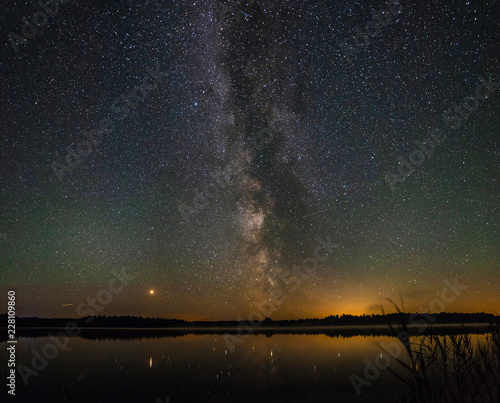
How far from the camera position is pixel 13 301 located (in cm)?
1725

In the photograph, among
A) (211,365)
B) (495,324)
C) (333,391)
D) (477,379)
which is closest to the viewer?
(477,379)

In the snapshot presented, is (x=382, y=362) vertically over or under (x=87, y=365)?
under

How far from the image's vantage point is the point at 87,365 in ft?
85.0

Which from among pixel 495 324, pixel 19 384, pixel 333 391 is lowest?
pixel 333 391

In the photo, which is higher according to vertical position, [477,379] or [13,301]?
[13,301]

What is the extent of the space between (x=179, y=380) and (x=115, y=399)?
4608 millimetres

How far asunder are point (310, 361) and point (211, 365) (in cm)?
610

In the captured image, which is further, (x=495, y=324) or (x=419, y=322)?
(x=495, y=324)

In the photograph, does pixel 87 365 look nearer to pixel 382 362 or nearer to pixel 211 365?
pixel 211 365

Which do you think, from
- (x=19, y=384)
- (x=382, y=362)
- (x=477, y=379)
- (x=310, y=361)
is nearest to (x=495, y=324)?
(x=477, y=379)

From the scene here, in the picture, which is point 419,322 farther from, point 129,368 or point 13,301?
point 129,368

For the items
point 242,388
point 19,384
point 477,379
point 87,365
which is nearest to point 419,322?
point 477,379

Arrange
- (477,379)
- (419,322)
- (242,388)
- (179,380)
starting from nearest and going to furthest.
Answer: (419,322) → (477,379) → (242,388) → (179,380)

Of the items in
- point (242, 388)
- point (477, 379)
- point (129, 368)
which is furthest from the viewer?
point (129, 368)
